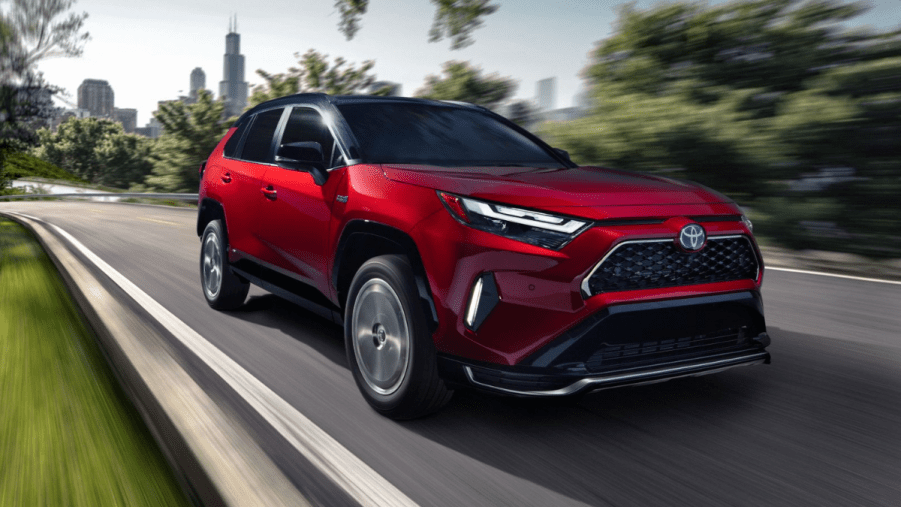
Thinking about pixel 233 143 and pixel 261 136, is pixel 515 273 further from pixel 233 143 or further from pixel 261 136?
pixel 233 143

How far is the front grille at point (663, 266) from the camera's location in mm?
3404

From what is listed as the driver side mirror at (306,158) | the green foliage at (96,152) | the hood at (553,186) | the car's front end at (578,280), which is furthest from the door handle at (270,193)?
the green foliage at (96,152)

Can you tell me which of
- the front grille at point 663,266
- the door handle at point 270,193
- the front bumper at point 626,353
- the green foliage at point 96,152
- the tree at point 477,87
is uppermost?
the tree at point 477,87

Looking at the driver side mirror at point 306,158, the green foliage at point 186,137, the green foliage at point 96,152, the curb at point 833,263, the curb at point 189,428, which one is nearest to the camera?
the curb at point 189,428

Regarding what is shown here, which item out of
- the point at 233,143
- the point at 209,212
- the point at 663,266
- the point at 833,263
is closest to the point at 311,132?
the point at 233,143

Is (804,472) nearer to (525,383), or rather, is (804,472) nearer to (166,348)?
(525,383)

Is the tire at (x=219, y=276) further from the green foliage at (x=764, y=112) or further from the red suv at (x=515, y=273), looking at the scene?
the green foliage at (x=764, y=112)

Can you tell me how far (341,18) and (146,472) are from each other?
1908cm

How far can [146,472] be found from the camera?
3.30 meters

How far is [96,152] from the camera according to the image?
4820 inches

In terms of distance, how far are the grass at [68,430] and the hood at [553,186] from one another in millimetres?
1735

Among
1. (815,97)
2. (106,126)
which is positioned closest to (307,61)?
(815,97)

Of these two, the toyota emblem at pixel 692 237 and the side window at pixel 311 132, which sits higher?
the side window at pixel 311 132

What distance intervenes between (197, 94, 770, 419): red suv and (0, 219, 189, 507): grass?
115 cm
